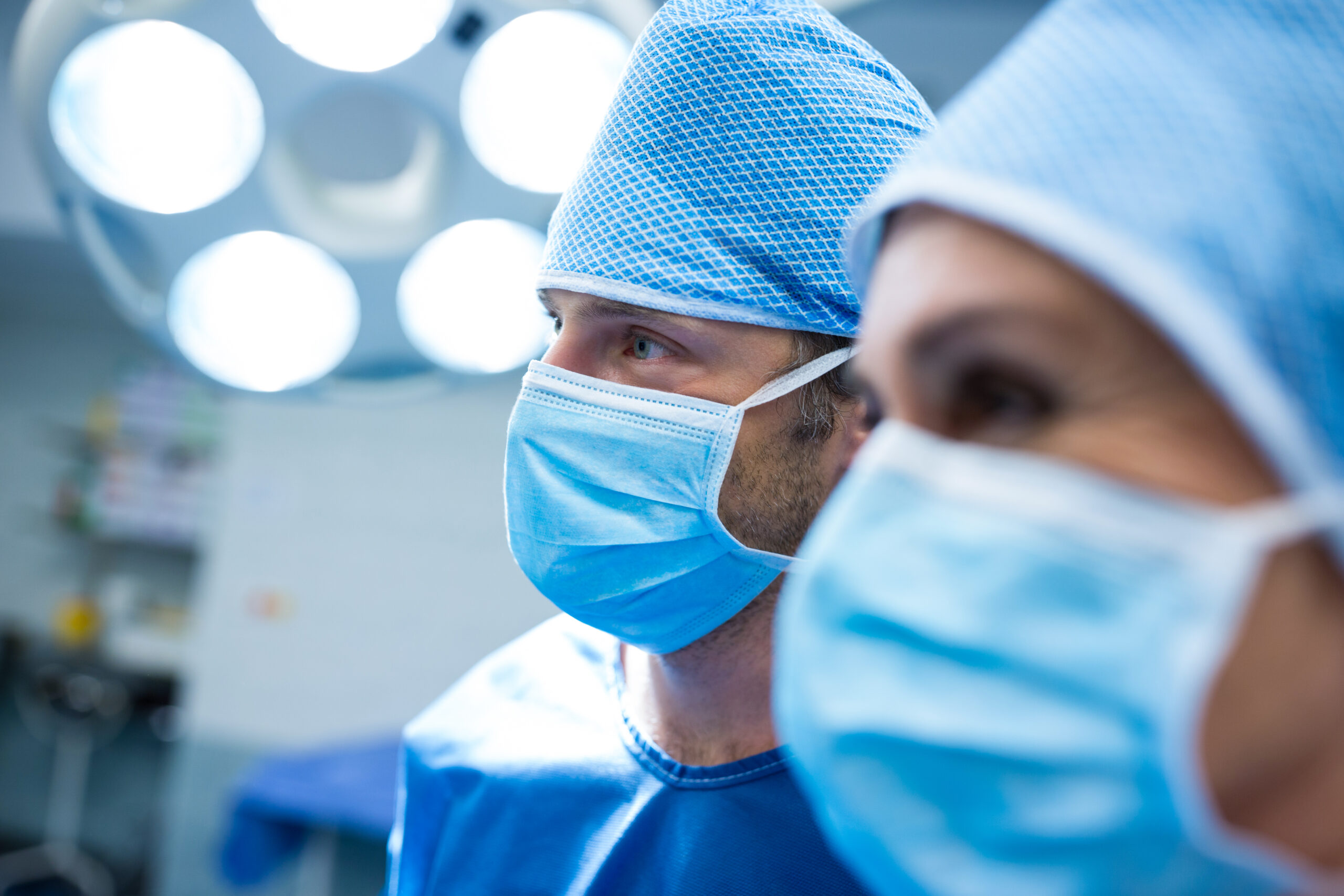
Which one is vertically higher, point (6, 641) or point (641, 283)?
point (641, 283)

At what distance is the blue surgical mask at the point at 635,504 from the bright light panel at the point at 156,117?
556mm

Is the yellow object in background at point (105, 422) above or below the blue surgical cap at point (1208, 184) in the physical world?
below

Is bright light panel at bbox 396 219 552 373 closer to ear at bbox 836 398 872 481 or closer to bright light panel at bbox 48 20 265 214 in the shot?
bright light panel at bbox 48 20 265 214

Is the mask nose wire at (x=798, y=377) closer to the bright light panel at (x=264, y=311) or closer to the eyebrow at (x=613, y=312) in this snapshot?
the eyebrow at (x=613, y=312)

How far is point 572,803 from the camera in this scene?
46.5 inches

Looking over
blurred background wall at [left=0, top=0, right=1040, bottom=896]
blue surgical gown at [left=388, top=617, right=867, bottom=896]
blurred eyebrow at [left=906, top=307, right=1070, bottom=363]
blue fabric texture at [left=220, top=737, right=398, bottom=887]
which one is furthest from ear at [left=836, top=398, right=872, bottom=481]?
blue fabric texture at [left=220, top=737, right=398, bottom=887]

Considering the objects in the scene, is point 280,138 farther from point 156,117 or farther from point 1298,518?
point 1298,518

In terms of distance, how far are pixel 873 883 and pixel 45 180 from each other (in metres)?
1.36

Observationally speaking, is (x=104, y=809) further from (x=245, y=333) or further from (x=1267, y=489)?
(x=1267, y=489)

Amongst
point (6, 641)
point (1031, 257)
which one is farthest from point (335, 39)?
point (6, 641)

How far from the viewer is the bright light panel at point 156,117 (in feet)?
3.92

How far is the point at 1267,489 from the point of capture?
18.0 inches

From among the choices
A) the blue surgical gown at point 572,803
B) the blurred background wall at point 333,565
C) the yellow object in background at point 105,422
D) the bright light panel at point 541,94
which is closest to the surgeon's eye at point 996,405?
the blue surgical gown at point 572,803

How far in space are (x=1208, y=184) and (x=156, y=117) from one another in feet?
4.18
